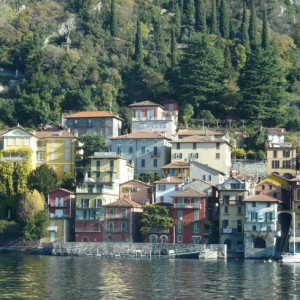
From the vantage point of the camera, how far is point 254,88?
112062 mm

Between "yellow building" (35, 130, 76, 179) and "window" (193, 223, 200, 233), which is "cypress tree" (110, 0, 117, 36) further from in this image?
"window" (193, 223, 200, 233)

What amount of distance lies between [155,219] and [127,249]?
4.43m

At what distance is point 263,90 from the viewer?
367 ft

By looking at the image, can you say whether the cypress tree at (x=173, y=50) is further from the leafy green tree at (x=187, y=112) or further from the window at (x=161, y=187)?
the window at (x=161, y=187)

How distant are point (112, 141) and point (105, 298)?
51192mm

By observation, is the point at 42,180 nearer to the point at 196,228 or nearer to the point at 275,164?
the point at 196,228

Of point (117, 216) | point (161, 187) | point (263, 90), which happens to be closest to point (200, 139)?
point (161, 187)

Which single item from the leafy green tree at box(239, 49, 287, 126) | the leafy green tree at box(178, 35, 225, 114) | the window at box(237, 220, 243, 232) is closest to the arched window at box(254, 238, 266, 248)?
the window at box(237, 220, 243, 232)

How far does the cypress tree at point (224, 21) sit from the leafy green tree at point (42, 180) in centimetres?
4174

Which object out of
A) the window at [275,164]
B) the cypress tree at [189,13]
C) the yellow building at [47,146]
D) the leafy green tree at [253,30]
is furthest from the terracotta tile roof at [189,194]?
the cypress tree at [189,13]

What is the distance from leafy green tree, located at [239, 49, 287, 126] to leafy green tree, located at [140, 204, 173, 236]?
22288 mm

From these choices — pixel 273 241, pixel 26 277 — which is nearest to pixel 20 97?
pixel 273 241

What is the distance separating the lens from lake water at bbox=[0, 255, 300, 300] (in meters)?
59.2

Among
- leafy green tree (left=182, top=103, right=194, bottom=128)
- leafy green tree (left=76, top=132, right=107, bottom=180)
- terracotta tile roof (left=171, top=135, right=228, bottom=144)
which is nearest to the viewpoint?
terracotta tile roof (left=171, top=135, right=228, bottom=144)
